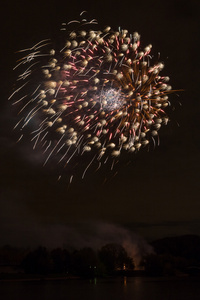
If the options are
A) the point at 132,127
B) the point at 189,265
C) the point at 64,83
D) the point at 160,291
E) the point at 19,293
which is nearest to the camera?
the point at 64,83

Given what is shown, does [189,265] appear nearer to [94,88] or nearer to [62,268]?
[62,268]

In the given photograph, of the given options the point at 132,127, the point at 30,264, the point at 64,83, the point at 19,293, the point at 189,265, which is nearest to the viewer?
the point at 64,83

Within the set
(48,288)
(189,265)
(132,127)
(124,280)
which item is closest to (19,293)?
(48,288)

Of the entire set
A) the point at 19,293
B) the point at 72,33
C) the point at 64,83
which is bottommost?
the point at 19,293

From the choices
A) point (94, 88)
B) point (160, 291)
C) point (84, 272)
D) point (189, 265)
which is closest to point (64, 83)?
point (94, 88)

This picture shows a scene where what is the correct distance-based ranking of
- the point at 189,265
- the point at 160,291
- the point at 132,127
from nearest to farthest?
the point at 132,127 < the point at 189,265 < the point at 160,291

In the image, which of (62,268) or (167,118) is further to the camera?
(62,268)

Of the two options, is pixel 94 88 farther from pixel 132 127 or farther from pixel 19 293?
pixel 19 293

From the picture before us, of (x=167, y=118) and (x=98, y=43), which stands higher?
(x=98, y=43)

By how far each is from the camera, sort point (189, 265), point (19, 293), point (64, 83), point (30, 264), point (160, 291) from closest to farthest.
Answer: point (64, 83) < point (30, 264) < point (19, 293) < point (189, 265) < point (160, 291)
